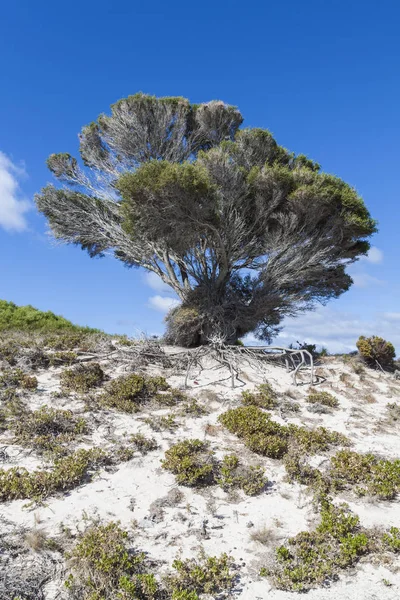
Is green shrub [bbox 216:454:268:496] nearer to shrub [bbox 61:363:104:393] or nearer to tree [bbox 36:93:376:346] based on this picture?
shrub [bbox 61:363:104:393]

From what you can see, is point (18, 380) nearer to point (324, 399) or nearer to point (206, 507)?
point (206, 507)

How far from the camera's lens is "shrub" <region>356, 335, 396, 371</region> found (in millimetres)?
12617

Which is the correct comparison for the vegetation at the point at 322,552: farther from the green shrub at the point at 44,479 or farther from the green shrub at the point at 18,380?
the green shrub at the point at 18,380

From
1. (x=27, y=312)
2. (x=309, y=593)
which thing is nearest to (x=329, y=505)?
(x=309, y=593)

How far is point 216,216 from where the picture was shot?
12.3 m

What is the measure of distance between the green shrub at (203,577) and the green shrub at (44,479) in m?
1.94

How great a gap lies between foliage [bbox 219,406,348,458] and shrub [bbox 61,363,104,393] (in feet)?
9.66

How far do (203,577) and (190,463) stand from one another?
1902 mm

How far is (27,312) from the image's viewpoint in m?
16.7

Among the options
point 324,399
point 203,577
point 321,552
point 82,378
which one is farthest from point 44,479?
point 324,399

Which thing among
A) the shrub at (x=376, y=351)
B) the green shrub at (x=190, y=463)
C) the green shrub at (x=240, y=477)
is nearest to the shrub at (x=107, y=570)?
the green shrub at (x=190, y=463)

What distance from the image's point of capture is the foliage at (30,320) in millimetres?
15328

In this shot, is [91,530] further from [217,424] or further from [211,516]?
[217,424]

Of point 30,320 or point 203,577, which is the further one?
point 30,320
